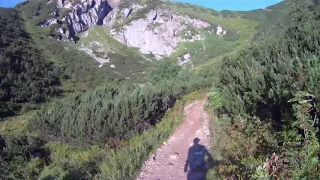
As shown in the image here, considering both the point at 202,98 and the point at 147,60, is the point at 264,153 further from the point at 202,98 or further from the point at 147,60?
the point at 147,60

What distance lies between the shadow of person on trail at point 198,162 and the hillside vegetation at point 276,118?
66 cm

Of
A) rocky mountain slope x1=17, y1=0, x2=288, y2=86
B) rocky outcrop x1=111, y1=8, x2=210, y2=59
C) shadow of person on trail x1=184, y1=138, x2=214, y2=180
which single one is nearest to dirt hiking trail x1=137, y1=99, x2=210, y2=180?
shadow of person on trail x1=184, y1=138, x2=214, y2=180

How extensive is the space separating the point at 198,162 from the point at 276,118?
2556 millimetres

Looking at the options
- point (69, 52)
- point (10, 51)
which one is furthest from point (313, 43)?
point (69, 52)

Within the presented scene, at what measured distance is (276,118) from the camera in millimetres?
8469

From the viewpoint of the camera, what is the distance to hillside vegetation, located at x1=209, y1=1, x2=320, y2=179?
429cm

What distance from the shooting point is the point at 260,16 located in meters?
158

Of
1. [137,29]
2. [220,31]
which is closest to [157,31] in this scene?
[137,29]

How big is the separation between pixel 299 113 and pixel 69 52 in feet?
407

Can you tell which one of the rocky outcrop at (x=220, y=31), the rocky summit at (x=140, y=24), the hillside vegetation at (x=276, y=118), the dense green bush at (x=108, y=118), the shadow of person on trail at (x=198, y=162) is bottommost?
the shadow of person on trail at (x=198, y=162)

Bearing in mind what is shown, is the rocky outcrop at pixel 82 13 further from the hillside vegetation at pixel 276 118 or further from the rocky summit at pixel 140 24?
the hillside vegetation at pixel 276 118

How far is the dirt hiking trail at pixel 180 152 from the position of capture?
8.46 meters

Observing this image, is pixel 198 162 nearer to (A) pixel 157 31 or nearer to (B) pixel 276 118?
(B) pixel 276 118

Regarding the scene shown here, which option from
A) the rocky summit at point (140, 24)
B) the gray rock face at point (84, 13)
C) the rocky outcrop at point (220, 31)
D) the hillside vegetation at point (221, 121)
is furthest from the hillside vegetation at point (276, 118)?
the gray rock face at point (84, 13)
